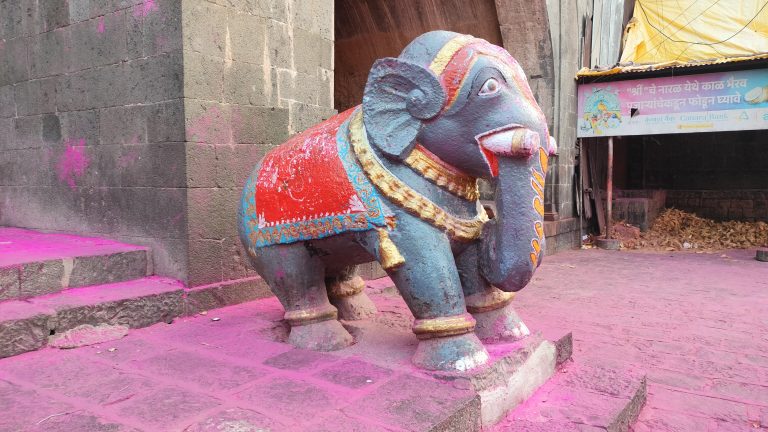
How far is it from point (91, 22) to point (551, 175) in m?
6.25

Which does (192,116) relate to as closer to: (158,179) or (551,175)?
(158,179)

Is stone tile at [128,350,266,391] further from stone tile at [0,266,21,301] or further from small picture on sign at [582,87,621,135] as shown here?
small picture on sign at [582,87,621,135]

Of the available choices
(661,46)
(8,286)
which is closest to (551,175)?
(661,46)

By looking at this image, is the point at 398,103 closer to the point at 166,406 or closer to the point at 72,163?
the point at 166,406

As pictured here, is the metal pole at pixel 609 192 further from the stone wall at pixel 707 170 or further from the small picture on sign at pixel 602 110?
the stone wall at pixel 707 170

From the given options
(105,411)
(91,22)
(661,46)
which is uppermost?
(661,46)

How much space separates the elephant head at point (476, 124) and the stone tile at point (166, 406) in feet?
3.64

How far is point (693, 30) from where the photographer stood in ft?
34.8

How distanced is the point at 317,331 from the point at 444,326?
2.12ft

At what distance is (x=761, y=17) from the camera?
33.4 feet

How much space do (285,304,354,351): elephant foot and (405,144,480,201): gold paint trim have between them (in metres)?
0.81

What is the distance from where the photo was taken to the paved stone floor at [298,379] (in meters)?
1.83

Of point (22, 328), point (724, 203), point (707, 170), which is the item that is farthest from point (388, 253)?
point (707, 170)

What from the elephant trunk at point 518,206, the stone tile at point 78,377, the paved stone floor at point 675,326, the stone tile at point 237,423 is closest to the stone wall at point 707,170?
the paved stone floor at point 675,326
